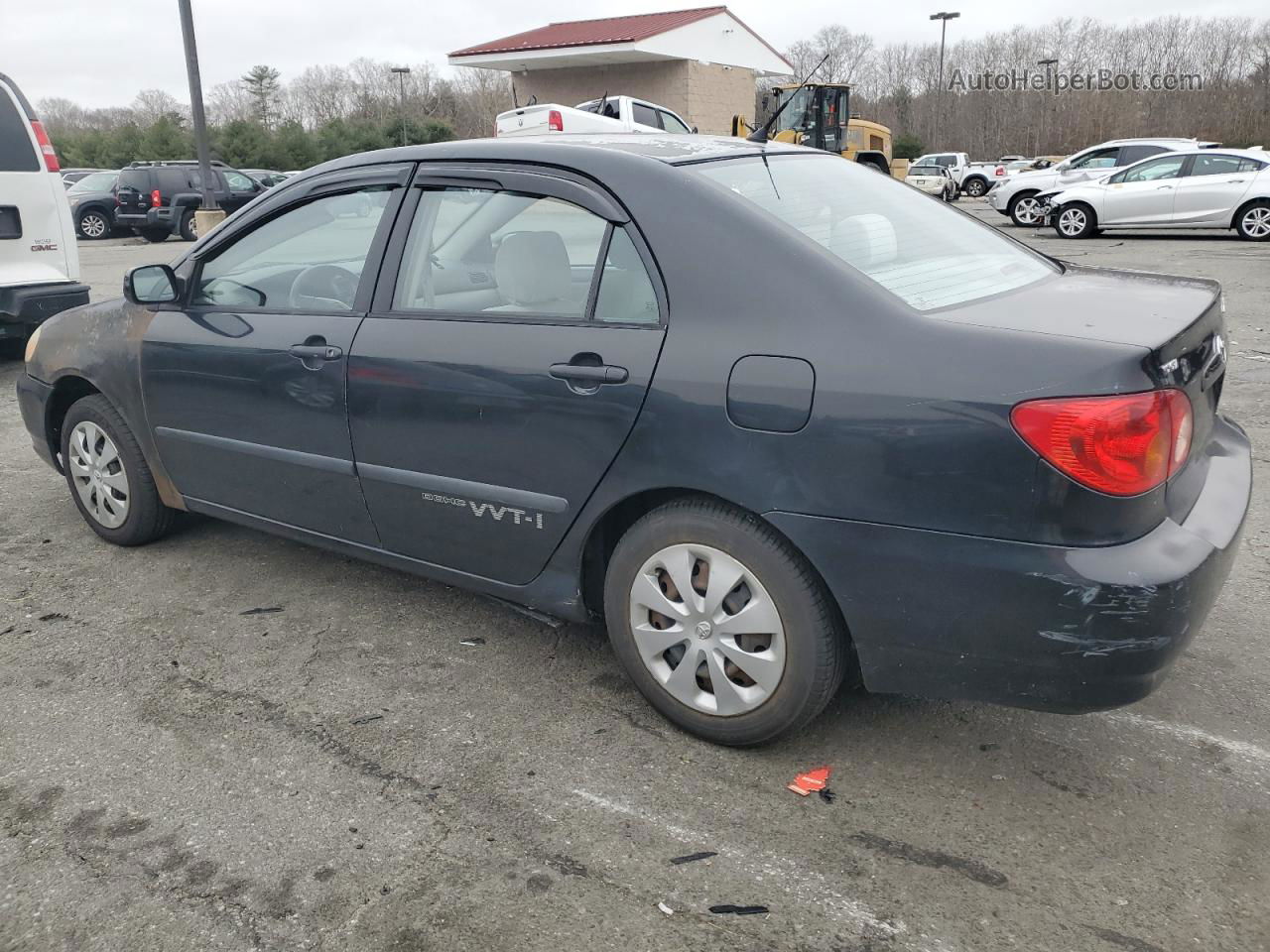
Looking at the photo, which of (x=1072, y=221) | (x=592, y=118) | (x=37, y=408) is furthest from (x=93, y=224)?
(x=37, y=408)

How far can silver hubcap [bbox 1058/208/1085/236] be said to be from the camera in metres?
18.2

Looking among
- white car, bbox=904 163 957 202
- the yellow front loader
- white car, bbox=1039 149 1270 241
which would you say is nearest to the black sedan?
white car, bbox=1039 149 1270 241

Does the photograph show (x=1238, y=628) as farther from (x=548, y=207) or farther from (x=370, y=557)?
(x=370, y=557)

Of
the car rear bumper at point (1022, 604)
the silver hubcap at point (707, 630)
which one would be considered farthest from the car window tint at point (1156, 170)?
the silver hubcap at point (707, 630)

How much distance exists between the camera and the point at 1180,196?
17.3m

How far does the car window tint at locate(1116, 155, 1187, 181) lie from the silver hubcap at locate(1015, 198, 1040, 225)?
3.13 metres

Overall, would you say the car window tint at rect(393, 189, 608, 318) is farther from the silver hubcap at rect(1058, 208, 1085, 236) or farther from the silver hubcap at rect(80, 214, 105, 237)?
the silver hubcap at rect(80, 214, 105, 237)

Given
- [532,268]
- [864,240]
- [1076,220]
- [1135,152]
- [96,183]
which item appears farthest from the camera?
[96,183]

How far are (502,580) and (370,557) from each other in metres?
0.60

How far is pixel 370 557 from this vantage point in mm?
3549

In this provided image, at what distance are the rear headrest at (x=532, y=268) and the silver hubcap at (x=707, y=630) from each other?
2.79ft

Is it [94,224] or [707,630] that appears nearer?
[707,630]

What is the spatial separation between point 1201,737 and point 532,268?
2.30 metres

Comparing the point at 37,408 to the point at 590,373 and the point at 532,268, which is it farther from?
the point at 590,373
